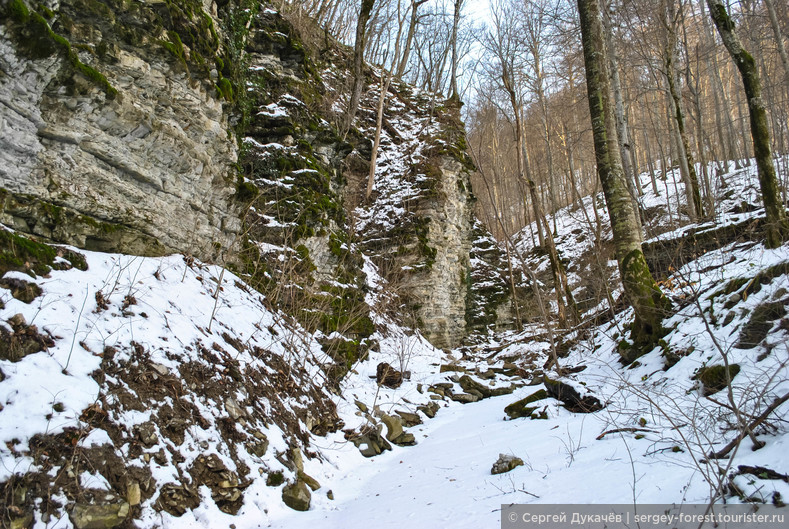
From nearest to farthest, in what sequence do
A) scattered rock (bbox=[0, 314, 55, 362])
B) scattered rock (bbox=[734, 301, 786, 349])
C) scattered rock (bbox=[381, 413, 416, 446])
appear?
1. scattered rock (bbox=[0, 314, 55, 362])
2. scattered rock (bbox=[734, 301, 786, 349])
3. scattered rock (bbox=[381, 413, 416, 446])

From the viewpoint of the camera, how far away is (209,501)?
10.3 feet

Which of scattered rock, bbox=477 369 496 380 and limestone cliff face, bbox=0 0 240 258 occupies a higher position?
limestone cliff face, bbox=0 0 240 258

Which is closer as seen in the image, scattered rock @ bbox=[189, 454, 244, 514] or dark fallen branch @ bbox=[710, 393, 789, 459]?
dark fallen branch @ bbox=[710, 393, 789, 459]

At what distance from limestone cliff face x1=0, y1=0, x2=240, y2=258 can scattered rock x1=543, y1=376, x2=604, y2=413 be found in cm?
600

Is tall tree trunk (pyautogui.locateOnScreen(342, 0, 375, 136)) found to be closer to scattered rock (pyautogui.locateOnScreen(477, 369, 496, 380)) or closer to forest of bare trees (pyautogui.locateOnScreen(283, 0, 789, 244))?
forest of bare trees (pyautogui.locateOnScreen(283, 0, 789, 244))

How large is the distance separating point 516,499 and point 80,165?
576 cm

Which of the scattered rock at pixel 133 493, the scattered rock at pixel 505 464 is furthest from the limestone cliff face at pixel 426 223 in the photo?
the scattered rock at pixel 133 493

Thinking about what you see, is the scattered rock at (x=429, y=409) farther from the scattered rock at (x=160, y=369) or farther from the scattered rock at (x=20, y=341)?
the scattered rock at (x=20, y=341)

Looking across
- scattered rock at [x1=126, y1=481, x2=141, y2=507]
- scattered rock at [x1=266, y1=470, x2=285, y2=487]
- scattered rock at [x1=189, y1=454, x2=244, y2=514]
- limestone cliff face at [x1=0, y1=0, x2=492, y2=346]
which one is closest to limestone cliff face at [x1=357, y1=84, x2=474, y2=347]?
limestone cliff face at [x1=0, y1=0, x2=492, y2=346]

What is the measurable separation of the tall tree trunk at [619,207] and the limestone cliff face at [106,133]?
6.51m

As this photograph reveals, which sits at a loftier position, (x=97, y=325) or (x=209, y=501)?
(x=97, y=325)

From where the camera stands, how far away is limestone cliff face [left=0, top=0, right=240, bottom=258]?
4020 mm

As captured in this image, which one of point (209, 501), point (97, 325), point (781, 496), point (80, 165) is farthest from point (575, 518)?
point (80, 165)

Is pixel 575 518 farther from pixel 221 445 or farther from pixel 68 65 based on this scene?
pixel 68 65
